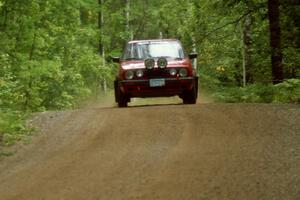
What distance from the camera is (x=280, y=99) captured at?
1412cm

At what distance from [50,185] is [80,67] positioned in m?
18.4

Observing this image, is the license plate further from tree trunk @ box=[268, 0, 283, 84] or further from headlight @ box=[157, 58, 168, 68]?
tree trunk @ box=[268, 0, 283, 84]

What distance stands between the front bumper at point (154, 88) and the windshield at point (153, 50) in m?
1.08

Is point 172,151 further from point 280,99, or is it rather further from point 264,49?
point 264,49

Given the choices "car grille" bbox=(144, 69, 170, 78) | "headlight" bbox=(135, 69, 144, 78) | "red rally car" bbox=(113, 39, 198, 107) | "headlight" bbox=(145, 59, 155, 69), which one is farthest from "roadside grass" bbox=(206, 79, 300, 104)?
"headlight" bbox=(135, 69, 144, 78)

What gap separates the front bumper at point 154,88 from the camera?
46.7 ft

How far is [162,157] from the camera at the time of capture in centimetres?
769

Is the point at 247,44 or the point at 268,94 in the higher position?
the point at 247,44

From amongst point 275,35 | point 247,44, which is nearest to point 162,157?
point 275,35

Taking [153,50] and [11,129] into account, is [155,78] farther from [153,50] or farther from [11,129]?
[11,129]

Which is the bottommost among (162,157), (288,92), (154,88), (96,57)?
(162,157)

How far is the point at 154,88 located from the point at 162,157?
21.9 ft

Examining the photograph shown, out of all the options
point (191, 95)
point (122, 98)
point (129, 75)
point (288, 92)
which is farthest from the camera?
point (191, 95)

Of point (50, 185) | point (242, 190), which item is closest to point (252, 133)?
point (242, 190)
